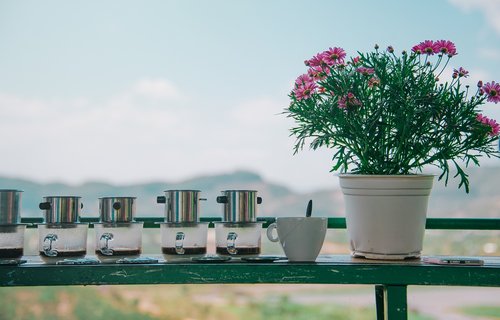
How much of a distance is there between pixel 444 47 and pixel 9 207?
1.11m

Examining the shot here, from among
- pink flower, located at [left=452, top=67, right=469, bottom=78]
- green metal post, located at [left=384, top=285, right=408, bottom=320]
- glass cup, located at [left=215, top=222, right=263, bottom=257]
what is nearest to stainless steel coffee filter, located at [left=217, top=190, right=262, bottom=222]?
glass cup, located at [left=215, top=222, right=263, bottom=257]

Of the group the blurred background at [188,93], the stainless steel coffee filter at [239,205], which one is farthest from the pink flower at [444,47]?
the stainless steel coffee filter at [239,205]

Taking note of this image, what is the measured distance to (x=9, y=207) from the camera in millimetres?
1396

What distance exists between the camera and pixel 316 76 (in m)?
1.52

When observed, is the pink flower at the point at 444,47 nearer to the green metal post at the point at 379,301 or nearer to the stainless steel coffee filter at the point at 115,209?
the green metal post at the point at 379,301

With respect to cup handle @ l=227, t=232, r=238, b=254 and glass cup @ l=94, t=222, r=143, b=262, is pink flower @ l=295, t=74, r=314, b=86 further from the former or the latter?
glass cup @ l=94, t=222, r=143, b=262

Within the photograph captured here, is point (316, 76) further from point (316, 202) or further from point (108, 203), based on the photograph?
point (108, 203)

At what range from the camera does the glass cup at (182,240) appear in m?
1.40

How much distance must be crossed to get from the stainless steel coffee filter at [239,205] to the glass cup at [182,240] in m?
0.07

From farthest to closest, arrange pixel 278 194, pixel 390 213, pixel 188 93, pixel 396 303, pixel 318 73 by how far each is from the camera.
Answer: pixel 278 194, pixel 188 93, pixel 318 73, pixel 390 213, pixel 396 303

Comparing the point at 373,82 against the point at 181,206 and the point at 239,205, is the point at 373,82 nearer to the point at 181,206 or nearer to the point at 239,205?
the point at 239,205

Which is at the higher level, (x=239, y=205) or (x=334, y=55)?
(x=334, y=55)

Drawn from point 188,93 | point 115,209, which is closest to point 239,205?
point 115,209

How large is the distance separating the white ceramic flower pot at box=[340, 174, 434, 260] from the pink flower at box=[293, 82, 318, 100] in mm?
229
